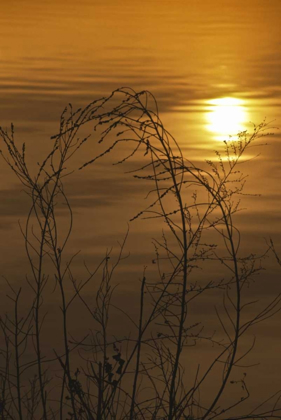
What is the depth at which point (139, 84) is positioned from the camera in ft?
43.4

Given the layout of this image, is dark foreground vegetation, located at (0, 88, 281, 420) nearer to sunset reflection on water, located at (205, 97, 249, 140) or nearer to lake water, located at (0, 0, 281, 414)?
lake water, located at (0, 0, 281, 414)

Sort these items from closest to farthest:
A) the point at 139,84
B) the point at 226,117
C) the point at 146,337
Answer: the point at 146,337 → the point at 226,117 → the point at 139,84

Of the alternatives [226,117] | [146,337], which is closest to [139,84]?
[226,117]

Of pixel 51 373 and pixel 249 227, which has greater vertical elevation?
pixel 249 227

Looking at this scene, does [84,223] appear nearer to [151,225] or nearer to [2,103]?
[151,225]

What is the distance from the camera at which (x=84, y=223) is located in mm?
7641

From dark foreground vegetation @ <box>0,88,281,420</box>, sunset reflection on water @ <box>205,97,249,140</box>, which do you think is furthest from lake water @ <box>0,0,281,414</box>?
dark foreground vegetation @ <box>0,88,281,420</box>

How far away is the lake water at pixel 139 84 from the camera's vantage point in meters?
7.49

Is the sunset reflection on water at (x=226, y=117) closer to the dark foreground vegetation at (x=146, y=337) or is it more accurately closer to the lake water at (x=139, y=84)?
the lake water at (x=139, y=84)

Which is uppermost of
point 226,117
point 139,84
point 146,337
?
point 139,84

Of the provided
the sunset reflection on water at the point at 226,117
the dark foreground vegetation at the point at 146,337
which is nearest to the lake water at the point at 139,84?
the sunset reflection on water at the point at 226,117

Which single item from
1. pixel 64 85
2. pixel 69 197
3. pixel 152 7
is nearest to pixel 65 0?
pixel 152 7

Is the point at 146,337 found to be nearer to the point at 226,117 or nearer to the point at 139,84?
the point at 226,117

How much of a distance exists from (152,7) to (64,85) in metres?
11.1
